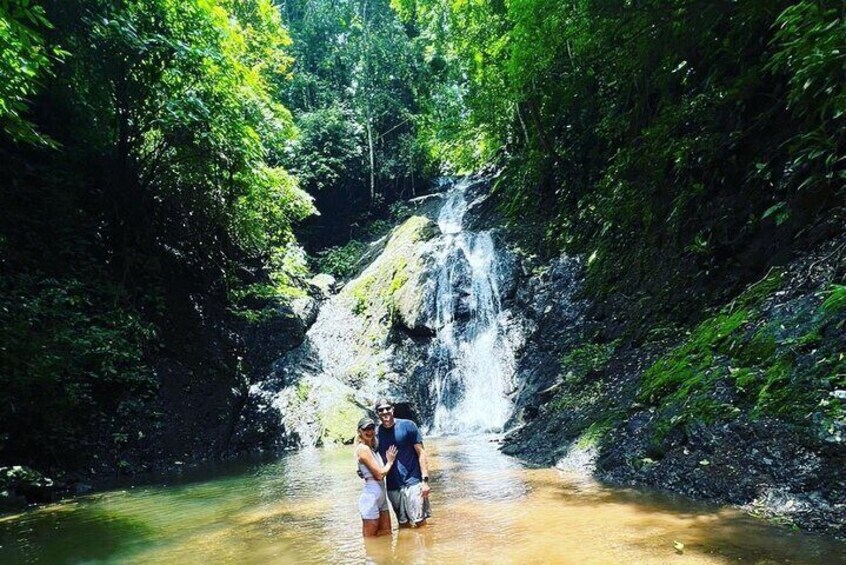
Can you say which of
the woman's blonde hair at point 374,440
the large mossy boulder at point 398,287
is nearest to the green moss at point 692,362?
the woman's blonde hair at point 374,440

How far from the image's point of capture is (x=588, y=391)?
873cm

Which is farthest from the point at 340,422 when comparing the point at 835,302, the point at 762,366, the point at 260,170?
the point at 835,302

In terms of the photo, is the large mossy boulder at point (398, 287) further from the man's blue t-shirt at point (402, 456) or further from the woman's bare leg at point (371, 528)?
Result: the woman's bare leg at point (371, 528)

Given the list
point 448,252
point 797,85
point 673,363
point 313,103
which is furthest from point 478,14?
point 313,103

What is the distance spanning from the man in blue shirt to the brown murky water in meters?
0.18

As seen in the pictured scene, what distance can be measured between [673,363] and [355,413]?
366 inches

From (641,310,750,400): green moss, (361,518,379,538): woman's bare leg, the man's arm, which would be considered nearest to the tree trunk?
(641,310,750,400): green moss

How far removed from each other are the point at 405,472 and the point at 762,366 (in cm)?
382

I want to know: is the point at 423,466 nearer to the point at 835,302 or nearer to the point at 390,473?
the point at 390,473

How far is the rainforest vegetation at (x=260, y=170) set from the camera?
7.10m

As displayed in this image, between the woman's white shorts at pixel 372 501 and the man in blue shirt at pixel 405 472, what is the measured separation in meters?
Answer: 0.27

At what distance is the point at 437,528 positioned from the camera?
5.21m

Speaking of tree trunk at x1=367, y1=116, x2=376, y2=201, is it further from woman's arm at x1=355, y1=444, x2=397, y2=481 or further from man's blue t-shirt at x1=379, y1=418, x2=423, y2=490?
woman's arm at x1=355, y1=444, x2=397, y2=481

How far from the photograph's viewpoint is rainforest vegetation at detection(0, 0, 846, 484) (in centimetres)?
710
